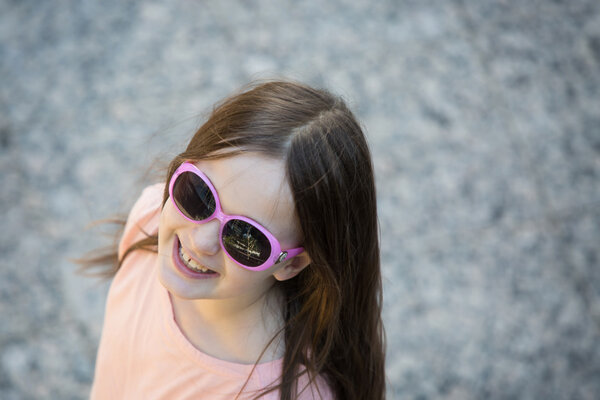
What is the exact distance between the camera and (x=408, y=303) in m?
2.44

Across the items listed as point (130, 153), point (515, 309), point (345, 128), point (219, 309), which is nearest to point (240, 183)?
point (345, 128)

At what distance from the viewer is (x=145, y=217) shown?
4.68ft

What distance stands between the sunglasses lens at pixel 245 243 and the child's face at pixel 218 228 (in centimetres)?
2

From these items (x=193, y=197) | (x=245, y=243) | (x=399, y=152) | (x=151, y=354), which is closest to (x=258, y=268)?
(x=245, y=243)

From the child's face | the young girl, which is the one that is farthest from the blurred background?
the child's face

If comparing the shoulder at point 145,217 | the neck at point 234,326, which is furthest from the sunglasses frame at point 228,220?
the shoulder at point 145,217

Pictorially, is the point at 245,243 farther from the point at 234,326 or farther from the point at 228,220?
the point at 234,326

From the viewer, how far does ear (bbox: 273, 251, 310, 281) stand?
3.78ft

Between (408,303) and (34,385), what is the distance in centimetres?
153

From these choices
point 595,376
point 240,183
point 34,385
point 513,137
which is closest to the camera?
point 240,183

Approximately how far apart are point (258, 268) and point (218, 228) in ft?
0.36

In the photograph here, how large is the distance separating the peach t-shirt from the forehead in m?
0.37

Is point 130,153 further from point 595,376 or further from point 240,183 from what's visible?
point 595,376

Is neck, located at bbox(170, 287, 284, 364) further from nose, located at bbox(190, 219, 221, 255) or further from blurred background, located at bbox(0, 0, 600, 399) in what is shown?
blurred background, located at bbox(0, 0, 600, 399)
